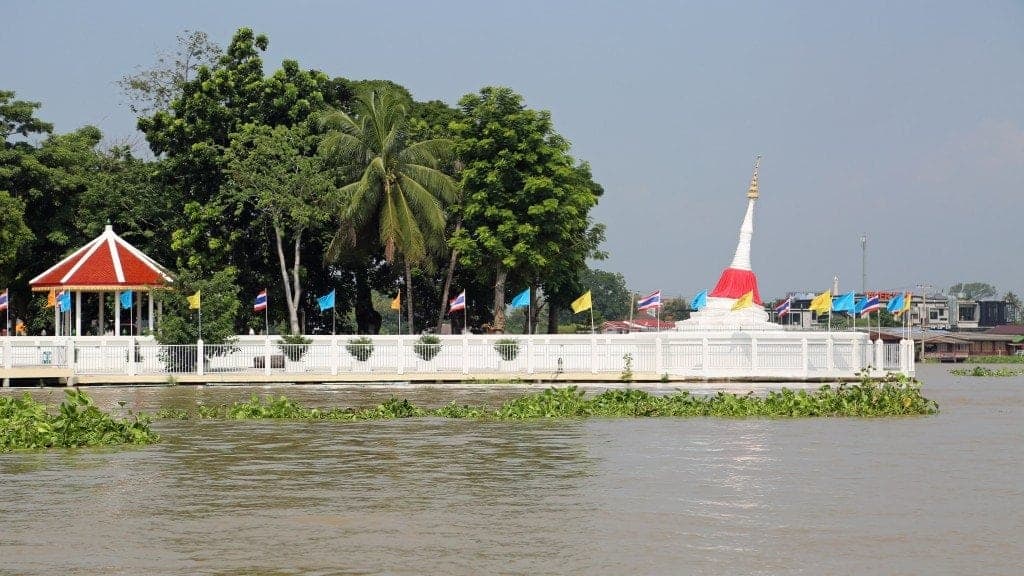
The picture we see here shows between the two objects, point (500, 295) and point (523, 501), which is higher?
point (500, 295)

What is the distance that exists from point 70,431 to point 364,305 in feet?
126

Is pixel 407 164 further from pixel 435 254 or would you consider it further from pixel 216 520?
pixel 216 520

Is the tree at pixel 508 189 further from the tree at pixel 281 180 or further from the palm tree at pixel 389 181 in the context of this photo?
the tree at pixel 281 180

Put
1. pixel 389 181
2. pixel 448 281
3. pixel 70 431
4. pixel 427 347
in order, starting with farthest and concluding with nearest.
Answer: pixel 448 281, pixel 389 181, pixel 427 347, pixel 70 431

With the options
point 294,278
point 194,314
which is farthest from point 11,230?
point 194,314

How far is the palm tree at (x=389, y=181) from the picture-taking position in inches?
1984

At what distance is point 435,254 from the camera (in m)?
55.5

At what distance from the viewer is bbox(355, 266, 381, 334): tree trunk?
59.9 m

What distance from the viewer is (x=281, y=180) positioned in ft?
165

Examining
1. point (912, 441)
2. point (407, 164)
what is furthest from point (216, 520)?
point (407, 164)

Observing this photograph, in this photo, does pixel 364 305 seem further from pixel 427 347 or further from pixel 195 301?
pixel 195 301

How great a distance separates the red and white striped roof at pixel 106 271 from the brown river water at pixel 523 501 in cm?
2138

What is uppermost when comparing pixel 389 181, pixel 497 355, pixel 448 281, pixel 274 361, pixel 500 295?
pixel 389 181

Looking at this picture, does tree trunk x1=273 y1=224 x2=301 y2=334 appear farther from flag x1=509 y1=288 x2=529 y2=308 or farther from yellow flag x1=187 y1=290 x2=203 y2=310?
flag x1=509 y1=288 x2=529 y2=308
